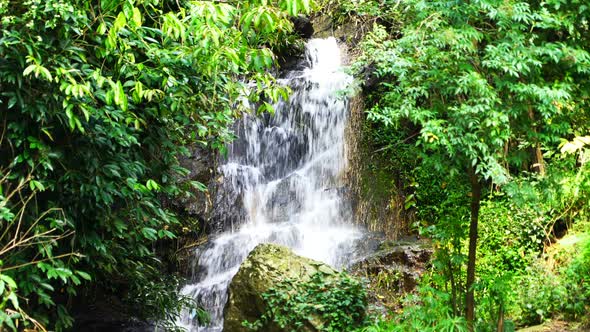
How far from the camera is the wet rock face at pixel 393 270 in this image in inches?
322

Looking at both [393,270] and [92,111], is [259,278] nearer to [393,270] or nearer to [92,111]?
[393,270]

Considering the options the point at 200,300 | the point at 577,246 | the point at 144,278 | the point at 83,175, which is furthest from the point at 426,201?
the point at 83,175

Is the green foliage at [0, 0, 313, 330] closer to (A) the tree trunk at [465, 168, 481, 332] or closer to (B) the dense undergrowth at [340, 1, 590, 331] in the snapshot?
(B) the dense undergrowth at [340, 1, 590, 331]

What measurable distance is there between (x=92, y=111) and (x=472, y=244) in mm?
3472

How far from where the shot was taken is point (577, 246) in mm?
7285

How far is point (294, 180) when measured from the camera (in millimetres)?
10648

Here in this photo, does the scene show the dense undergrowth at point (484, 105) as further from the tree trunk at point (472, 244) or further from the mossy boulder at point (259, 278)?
the mossy boulder at point (259, 278)

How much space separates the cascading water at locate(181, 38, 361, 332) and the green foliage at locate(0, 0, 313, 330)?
4156mm

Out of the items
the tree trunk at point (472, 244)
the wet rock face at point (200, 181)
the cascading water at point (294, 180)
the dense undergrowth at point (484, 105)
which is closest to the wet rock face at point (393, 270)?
the cascading water at point (294, 180)

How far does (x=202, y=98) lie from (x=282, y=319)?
8.24 feet

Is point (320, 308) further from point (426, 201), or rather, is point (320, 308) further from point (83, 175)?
point (426, 201)

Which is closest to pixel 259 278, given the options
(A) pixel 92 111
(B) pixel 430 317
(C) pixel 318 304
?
(C) pixel 318 304

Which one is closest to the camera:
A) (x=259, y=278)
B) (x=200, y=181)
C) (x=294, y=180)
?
(x=259, y=278)

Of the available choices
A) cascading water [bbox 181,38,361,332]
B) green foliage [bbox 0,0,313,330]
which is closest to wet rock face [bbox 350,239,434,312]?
cascading water [bbox 181,38,361,332]
